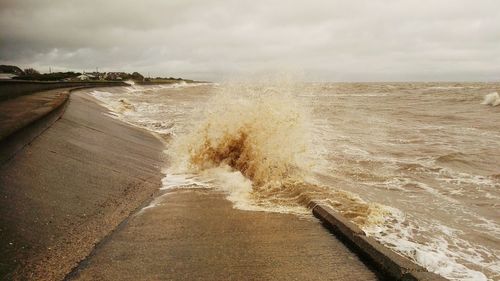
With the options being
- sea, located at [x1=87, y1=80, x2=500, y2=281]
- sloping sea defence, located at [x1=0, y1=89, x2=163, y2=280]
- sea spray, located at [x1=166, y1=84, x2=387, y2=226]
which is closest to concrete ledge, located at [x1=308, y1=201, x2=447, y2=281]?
sea, located at [x1=87, y1=80, x2=500, y2=281]

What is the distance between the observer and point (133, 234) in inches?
164

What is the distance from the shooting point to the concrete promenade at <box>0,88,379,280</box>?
131 inches

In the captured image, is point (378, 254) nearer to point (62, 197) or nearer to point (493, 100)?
point (62, 197)

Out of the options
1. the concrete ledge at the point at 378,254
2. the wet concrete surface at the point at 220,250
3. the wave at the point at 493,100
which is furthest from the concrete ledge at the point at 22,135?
the wave at the point at 493,100

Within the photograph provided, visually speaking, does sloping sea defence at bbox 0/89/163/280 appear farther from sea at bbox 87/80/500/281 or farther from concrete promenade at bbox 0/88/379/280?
sea at bbox 87/80/500/281

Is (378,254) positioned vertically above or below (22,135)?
below

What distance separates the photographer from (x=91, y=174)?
5.85m

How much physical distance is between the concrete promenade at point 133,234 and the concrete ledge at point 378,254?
0.33 ft

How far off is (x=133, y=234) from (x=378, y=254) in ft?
8.07

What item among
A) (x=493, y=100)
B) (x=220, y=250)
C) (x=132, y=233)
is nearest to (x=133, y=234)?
(x=132, y=233)

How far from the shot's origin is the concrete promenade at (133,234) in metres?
3.32

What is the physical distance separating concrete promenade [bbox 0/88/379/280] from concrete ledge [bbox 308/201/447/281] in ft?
0.33

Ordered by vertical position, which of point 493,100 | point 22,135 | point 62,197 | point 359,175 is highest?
point 22,135

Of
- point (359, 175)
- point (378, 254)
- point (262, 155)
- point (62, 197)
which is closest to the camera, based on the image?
point (378, 254)
